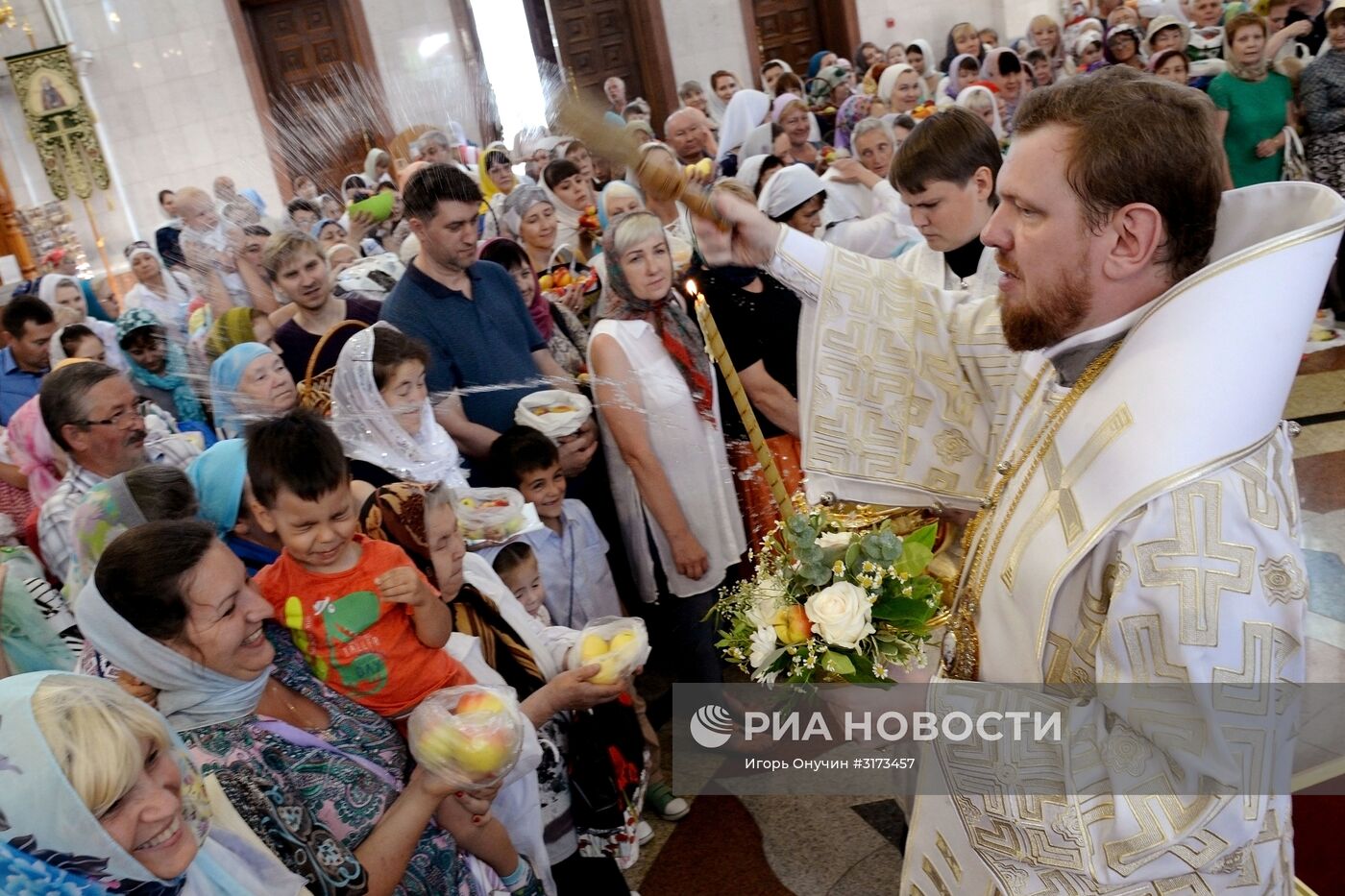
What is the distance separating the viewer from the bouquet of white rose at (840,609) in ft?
5.81

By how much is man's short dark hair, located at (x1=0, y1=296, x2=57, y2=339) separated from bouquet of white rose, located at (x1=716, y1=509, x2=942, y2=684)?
14.1 feet

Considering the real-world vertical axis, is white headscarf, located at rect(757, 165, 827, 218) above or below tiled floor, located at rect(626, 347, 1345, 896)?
above

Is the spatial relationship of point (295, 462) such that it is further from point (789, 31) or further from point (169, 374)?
point (789, 31)

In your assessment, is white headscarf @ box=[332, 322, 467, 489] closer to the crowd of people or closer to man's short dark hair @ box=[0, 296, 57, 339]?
the crowd of people

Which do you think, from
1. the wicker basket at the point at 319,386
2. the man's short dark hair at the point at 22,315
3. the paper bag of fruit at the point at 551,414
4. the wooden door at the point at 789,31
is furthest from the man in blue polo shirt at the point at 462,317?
the wooden door at the point at 789,31

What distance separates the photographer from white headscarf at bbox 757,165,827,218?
4473mm

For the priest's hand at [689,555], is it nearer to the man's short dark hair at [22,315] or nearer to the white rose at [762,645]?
the white rose at [762,645]

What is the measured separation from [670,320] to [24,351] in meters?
3.37

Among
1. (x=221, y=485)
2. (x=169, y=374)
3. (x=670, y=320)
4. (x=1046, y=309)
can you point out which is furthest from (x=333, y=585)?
(x=169, y=374)

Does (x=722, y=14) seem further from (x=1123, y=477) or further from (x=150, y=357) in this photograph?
(x=1123, y=477)

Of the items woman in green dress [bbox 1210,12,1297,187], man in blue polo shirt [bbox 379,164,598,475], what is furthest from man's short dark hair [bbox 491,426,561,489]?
woman in green dress [bbox 1210,12,1297,187]

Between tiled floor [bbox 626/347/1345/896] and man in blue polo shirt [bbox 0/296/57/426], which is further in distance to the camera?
man in blue polo shirt [bbox 0/296/57/426]

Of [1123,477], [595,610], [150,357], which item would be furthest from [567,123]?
[150,357]

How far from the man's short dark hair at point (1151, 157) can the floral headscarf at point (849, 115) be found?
771cm
